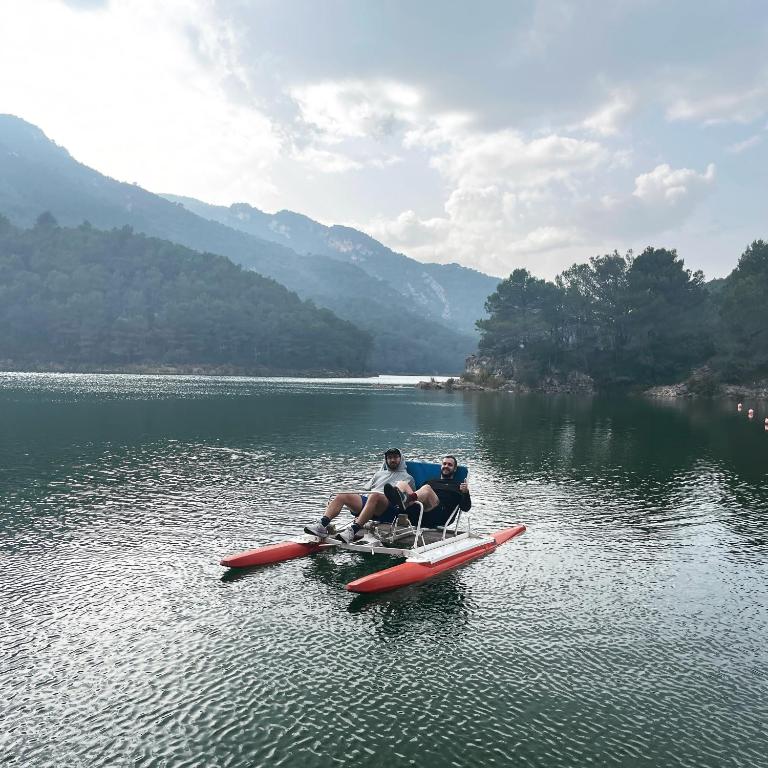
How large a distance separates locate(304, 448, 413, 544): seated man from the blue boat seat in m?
0.75

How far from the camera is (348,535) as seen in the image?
1755cm

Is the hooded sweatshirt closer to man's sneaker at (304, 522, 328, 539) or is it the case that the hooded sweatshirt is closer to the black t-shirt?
the black t-shirt

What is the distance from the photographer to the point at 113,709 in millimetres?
9945

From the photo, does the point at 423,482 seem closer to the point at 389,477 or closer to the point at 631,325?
the point at 389,477

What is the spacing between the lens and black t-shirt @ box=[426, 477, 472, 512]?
61.8 ft

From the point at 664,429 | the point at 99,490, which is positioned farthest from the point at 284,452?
the point at 664,429

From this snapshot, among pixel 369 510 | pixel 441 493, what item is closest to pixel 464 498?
pixel 441 493

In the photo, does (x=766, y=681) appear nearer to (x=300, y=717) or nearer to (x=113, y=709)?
(x=300, y=717)

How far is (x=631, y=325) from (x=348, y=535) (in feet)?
460

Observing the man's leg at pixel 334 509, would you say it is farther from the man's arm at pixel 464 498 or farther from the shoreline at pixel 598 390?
the shoreline at pixel 598 390

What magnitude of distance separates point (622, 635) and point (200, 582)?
35.2 ft

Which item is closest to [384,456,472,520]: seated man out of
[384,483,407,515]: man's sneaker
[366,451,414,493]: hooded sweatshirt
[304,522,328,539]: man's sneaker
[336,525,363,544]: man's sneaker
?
[384,483,407,515]: man's sneaker

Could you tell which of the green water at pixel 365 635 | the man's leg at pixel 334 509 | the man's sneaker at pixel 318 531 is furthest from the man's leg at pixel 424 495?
the man's sneaker at pixel 318 531

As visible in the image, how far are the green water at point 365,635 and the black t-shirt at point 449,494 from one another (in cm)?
193
